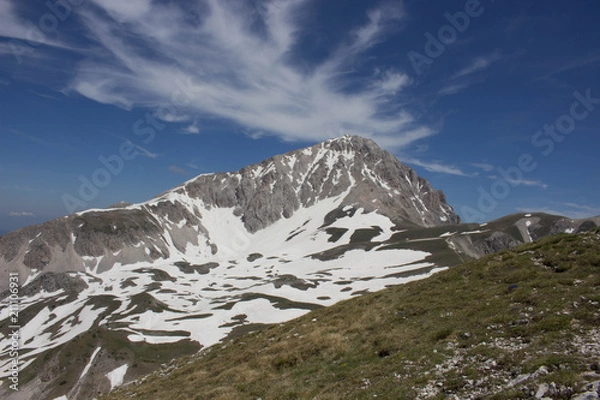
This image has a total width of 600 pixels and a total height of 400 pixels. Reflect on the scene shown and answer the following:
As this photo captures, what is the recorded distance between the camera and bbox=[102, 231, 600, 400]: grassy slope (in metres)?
12.5

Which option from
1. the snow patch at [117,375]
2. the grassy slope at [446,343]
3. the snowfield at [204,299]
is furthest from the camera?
the snowfield at [204,299]

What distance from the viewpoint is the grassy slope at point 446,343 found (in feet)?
40.9

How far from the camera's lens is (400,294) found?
2673cm

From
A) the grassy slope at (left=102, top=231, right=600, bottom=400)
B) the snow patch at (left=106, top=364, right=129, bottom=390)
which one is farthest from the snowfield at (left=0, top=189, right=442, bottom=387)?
the grassy slope at (left=102, top=231, right=600, bottom=400)

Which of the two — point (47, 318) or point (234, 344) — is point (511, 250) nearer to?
point (234, 344)

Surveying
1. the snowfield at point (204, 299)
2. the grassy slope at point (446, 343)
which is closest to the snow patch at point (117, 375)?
the snowfield at point (204, 299)

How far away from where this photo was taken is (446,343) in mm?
15953

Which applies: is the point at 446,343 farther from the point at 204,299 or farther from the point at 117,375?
the point at 204,299

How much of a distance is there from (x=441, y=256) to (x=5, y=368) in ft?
462

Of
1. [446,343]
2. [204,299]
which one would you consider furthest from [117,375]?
[446,343]

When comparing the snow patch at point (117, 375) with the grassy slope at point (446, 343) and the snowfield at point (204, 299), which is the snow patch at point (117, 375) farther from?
the grassy slope at point (446, 343)

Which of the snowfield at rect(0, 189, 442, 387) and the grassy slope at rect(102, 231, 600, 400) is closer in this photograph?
the grassy slope at rect(102, 231, 600, 400)

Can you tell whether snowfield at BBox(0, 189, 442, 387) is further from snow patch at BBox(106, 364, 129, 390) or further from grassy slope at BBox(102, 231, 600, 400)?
grassy slope at BBox(102, 231, 600, 400)

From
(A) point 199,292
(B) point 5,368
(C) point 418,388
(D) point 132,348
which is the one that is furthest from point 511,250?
(A) point 199,292
